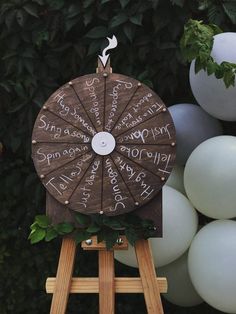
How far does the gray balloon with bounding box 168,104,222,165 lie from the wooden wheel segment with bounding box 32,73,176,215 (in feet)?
1.15

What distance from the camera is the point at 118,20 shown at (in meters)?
2.94

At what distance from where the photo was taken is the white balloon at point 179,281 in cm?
287

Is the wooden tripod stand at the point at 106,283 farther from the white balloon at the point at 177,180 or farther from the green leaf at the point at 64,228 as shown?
the white balloon at the point at 177,180

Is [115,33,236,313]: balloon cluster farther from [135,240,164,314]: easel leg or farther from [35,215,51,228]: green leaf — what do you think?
[35,215,51,228]: green leaf

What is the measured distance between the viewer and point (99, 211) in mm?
2471

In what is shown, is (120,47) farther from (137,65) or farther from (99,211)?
(99,211)

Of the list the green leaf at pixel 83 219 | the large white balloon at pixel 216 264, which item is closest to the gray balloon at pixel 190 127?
the large white balloon at pixel 216 264

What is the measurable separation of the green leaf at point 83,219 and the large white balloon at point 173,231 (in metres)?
0.29

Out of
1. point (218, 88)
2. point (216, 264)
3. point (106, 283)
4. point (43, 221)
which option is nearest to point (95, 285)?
point (106, 283)

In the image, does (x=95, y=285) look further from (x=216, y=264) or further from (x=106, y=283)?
(x=216, y=264)

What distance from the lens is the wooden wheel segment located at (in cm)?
247

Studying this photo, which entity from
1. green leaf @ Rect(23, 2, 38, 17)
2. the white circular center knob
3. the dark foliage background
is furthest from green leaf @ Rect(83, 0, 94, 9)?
the white circular center knob

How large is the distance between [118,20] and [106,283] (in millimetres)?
1240

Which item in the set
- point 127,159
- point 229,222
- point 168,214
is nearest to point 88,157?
point 127,159
